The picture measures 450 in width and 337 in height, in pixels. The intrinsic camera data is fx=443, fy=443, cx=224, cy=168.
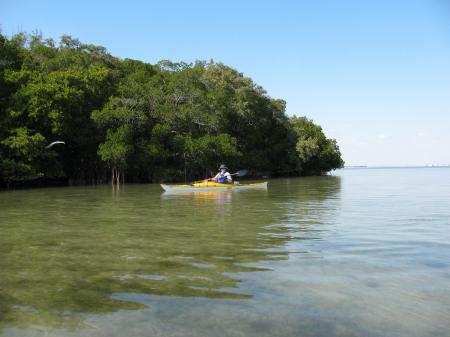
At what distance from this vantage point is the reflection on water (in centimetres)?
518

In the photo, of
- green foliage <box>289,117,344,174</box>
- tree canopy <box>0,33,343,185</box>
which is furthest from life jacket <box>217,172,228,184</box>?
green foliage <box>289,117,344,174</box>

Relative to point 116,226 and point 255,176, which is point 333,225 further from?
point 255,176

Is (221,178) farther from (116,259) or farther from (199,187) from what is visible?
(116,259)

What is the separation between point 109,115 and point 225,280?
3558 cm

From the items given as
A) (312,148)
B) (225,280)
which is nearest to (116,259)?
(225,280)

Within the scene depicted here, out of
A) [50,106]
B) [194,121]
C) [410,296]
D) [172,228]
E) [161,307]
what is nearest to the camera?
[161,307]

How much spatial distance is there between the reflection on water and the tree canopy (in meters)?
22.0

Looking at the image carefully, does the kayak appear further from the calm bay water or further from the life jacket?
the calm bay water

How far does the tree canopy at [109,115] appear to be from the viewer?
3384 centimetres

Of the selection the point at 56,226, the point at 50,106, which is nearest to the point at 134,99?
the point at 50,106

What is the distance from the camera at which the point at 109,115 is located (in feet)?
130

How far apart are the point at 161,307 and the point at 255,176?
67.5 metres

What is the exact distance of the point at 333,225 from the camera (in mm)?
12344

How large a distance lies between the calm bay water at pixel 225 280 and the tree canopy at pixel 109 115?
80.2 feet
